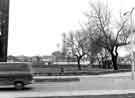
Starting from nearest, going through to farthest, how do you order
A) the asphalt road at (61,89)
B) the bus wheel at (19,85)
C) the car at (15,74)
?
the asphalt road at (61,89) → the car at (15,74) → the bus wheel at (19,85)

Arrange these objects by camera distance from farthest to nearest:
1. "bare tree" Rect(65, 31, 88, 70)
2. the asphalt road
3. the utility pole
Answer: "bare tree" Rect(65, 31, 88, 70) → the utility pole → the asphalt road

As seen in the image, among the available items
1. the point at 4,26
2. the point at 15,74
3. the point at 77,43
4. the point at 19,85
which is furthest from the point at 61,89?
the point at 77,43

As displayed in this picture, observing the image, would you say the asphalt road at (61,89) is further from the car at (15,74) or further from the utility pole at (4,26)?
the utility pole at (4,26)

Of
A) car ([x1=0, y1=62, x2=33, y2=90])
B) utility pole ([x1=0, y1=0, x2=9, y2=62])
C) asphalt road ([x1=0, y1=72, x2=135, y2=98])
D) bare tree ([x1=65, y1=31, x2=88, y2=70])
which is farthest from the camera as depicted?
bare tree ([x1=65, y1=31, x2=88, y2=70])

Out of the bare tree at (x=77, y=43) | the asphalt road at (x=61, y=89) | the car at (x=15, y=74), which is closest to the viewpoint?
the asphalt road at (x=61, y=89)

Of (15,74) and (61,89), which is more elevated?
(15,74)

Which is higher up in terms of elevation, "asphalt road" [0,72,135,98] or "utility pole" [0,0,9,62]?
"utility pole" [0,0,9,62]

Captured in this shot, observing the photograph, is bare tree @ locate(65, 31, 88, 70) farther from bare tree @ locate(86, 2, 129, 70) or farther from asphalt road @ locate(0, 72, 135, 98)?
asphalt road @ locate(0, 72, 135, 98)

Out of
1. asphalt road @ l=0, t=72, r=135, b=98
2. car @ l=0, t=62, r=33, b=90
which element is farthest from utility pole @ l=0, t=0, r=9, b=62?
car @ l=0, t=62, r=33, b=90

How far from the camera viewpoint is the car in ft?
45.2

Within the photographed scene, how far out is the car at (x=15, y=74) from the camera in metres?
13.8

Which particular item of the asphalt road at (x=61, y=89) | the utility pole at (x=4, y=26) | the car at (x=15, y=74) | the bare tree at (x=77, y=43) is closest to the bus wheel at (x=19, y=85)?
the car at (x=15, y=74)

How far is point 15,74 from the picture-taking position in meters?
14.0

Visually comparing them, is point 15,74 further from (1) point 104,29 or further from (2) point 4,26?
(1) point 104,29
